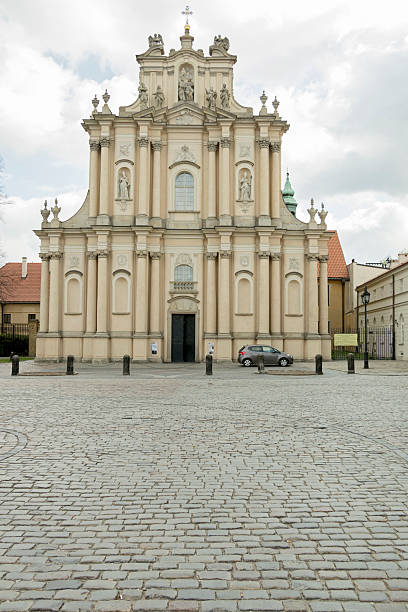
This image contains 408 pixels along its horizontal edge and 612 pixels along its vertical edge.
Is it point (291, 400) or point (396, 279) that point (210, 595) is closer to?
point (291, 400)

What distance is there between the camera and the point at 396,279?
1686 inches

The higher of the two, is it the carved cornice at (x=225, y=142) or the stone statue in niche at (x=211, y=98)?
the stone statue in niche at (x=211, y=98)

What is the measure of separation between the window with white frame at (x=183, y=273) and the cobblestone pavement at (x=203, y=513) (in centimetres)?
2522

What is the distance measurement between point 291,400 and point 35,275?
170 ft

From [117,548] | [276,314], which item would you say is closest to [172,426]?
[117,548]

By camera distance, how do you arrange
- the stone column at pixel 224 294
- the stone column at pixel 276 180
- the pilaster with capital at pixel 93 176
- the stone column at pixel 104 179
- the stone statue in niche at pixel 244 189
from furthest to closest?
1. the stone column at pixel 276 180
2. the pilaster with capital at pixel 93 176
3. the stone statue in niche at pixel 244 189
4. the stone column at pixel 104 179
5. the stone column at pixel 224 294

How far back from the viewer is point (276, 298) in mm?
35750

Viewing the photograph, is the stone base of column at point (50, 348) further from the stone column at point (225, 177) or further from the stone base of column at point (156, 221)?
the stone column at point (225, 177)

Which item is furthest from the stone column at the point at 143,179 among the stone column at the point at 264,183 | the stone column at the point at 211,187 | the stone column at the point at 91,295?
the stone column at the point at 264,183

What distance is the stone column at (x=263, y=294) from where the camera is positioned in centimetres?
3519

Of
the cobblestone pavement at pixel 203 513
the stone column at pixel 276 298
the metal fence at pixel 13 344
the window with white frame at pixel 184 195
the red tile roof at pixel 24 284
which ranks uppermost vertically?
the window with white frame at pixel 184 195

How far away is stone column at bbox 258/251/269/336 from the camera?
35188mm

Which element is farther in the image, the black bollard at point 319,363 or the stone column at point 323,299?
the stone column at point 323,299

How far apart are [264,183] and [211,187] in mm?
3415
